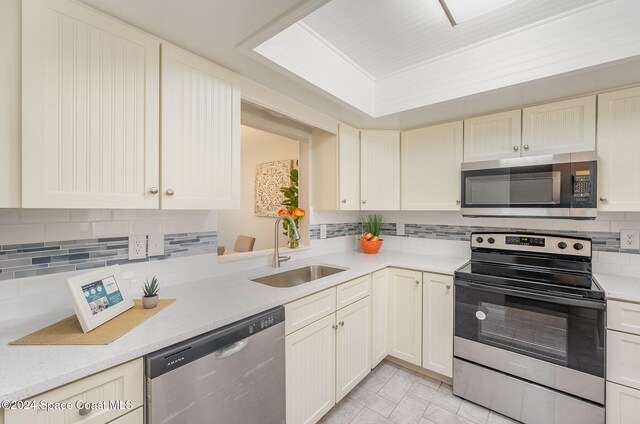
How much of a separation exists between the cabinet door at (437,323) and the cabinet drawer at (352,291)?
450 mm

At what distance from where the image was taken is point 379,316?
217cm

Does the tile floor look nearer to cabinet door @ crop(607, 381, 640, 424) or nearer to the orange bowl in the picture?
cabinet door @ crop(607, 381, 640, 424)

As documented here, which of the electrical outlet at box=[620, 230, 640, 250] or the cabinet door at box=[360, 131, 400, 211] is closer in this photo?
the electrical outlet at box=[620, 230, 640, 250]

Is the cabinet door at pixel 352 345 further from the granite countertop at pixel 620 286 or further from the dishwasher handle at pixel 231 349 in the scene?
the granite countertop at pixel 620 286

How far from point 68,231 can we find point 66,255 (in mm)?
107

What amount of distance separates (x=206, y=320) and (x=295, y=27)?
60.9 inches

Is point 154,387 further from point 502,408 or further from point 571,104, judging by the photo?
point 571,104

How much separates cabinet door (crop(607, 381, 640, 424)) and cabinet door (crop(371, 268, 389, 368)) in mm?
1279

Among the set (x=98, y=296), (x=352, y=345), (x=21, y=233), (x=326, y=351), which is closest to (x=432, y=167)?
(x=352, y=345)

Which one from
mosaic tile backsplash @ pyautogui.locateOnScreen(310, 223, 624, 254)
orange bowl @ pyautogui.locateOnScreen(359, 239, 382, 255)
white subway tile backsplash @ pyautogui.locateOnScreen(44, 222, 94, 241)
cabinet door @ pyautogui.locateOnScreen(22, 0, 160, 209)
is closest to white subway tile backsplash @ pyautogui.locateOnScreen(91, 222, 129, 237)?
white subway tile backsplash @ pyautogui.locateOnScreen(44, 222, 94, 241)

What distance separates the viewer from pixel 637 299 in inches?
56.0

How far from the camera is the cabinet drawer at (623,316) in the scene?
4.71 feet

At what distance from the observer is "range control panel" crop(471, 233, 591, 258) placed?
1.79 metres

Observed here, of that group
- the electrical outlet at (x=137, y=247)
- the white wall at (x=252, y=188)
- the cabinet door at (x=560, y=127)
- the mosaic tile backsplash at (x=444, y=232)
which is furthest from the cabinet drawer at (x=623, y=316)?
the white wall at (x=252, y=188)
